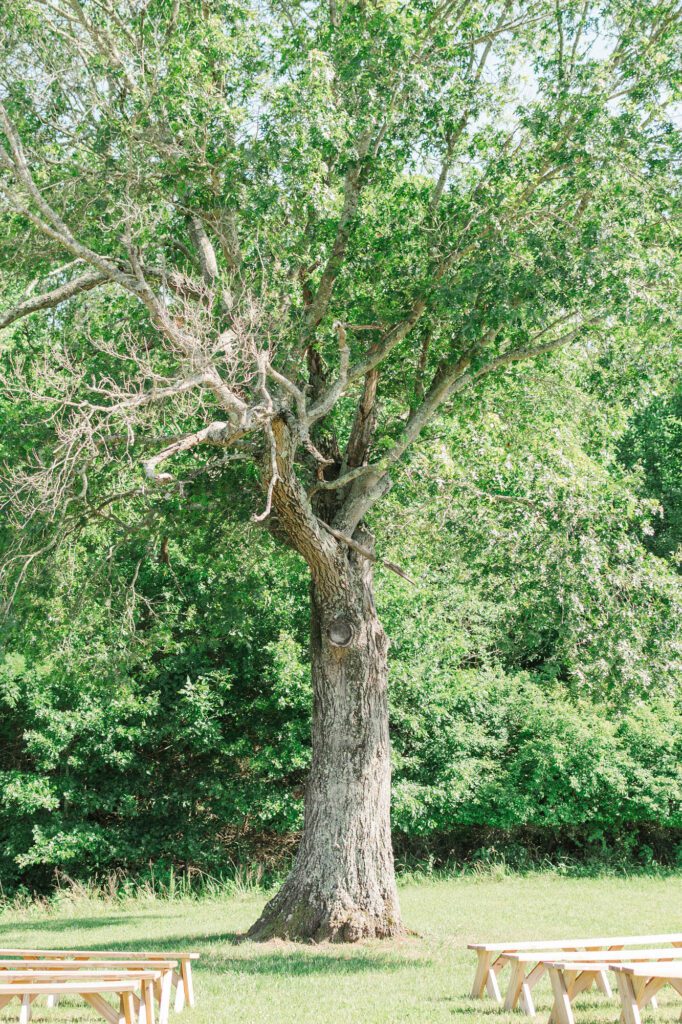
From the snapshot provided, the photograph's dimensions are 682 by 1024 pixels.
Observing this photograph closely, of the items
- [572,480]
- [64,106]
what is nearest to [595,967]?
[572,480]

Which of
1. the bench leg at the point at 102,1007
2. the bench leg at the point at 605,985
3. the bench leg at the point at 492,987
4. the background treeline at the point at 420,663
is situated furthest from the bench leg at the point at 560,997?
the background treeline at the point at 420,663

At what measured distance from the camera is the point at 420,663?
56.2ft

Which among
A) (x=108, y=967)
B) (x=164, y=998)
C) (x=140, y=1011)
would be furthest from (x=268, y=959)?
(x=140, y=1011)

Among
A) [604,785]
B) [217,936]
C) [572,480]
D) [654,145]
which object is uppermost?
[654,145]

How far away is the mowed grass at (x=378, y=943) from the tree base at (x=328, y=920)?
21cm

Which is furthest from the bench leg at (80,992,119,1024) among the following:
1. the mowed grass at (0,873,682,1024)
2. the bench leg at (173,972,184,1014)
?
the bench leg at (173,972,184,1014)

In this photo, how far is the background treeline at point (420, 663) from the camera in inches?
400

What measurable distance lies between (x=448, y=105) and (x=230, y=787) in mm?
11214

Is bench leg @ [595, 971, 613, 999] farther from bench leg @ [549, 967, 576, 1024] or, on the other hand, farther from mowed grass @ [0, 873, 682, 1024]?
bench leg @ [549, 967, 576, 1024]

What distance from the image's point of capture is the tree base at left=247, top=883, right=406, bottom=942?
31.2 ft

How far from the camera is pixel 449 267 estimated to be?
991 cm

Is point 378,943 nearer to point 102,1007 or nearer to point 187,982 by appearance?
point 187,982

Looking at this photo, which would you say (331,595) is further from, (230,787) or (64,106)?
(230,787)

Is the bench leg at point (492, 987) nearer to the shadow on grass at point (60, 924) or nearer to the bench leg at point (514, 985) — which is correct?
the bench leg at point (514, 985)
